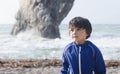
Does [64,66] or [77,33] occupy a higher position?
[77,33]

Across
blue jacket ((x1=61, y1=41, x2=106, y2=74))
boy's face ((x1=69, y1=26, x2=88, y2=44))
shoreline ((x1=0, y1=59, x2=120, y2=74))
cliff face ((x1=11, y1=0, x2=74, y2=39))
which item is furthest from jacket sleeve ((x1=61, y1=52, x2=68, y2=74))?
cliff face ((x1=11, y1=0, x2=74, y2=39))

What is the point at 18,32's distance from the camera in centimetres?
4934

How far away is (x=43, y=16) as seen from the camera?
45.8 meters

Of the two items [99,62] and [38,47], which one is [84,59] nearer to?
[99,62]

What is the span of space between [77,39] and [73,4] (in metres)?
45.8

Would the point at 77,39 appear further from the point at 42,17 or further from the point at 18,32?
the point at 18,32

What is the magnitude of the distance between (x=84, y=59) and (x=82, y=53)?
64 mm

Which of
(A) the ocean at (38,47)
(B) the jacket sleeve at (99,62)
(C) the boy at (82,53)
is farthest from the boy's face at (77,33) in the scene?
(A) the ocean at (38,47)

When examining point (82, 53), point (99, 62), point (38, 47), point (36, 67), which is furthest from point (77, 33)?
point (38, 47)

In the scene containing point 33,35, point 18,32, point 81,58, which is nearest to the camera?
point 81,58

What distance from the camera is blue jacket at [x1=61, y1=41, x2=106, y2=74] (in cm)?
395

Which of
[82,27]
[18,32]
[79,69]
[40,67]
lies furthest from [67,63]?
[18,32]

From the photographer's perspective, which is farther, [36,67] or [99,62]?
[36,67]

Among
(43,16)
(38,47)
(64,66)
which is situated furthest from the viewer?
(43,16)
